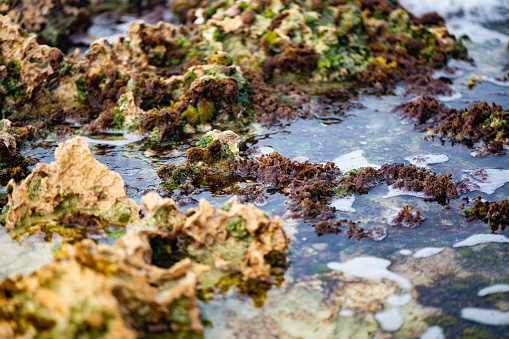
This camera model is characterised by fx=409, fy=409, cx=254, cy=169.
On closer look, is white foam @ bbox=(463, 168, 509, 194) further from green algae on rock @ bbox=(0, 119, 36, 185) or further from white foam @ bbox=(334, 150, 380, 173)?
green algae on rock @ bbox=(0, 119, 36, 185)

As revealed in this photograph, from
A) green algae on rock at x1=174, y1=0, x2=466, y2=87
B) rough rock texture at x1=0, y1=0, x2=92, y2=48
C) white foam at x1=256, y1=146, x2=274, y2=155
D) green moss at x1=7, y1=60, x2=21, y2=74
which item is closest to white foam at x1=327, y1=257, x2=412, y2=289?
white foam at x1=256, y1=146, x2=274, y2=155

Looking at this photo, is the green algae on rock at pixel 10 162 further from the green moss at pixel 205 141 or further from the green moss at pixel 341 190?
the green moss at pixel 341 190

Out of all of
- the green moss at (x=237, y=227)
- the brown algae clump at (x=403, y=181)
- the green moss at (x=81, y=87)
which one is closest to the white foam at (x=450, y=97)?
the brown algae clump at (x=403, y=181)

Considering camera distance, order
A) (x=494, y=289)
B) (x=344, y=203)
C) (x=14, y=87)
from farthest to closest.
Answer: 1. (x=14, y=87)
2. (x=344, y=203)
3. (x=494, y=289)

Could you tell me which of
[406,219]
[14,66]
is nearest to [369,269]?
[406,219]

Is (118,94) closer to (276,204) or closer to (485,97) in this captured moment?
(276,204)

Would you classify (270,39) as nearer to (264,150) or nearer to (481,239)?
(264,150)
